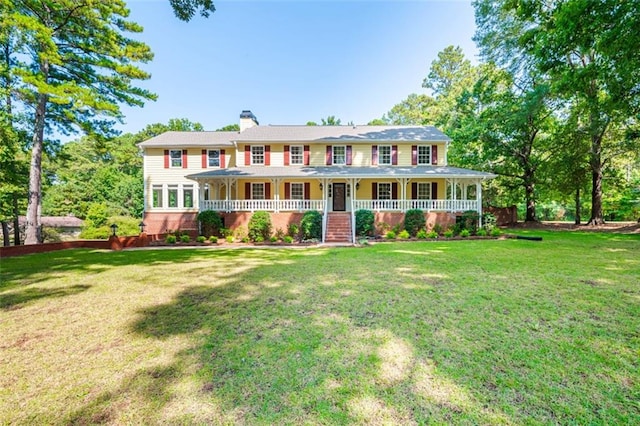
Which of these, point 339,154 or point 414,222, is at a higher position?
point 339,154

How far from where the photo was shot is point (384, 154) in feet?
61.7

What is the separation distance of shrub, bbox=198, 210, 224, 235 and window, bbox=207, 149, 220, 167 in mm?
6210

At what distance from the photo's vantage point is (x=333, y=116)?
41625 millimetres

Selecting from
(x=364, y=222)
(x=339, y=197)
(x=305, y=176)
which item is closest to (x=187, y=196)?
(x=305, y=176)

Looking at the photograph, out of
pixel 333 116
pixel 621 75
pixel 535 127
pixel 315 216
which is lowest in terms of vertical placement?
pixel 315 216

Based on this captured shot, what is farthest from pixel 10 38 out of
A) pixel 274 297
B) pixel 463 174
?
pixel 463 174

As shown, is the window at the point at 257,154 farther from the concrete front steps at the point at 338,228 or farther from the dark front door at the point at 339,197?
the concrete front steps at the point at 338,228

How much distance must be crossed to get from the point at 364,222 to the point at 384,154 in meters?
6.24

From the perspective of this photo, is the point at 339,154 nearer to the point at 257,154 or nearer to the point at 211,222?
the point at 257,154

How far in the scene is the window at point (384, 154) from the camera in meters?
18.8

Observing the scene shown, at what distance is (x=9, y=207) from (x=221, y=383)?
77.0 feet

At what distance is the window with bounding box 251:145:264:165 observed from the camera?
19.0 meters

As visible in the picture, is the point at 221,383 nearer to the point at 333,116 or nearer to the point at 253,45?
the point at 253,45

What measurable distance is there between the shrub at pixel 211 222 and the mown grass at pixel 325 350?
901 cm
